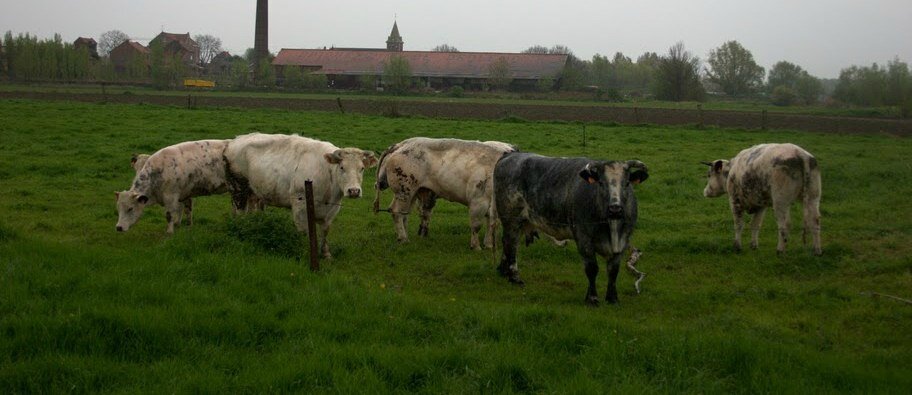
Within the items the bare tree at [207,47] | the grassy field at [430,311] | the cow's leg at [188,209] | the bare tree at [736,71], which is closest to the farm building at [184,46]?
the bare tree at [207,47]

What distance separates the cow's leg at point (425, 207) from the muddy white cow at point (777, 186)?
5.08 meters

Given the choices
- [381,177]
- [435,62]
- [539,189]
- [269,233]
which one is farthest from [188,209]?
[435,62]

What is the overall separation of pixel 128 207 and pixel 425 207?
489 centimetres

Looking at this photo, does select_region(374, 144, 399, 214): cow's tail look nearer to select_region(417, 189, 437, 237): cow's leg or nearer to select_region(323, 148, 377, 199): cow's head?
select_region(417, 189, 437, 237): cow's leg

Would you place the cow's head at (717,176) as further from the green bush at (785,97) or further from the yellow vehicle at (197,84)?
the yellow vehicle at (197,84)

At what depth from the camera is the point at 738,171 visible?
40.3 feet

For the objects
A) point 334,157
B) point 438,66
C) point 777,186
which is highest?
point 438,66

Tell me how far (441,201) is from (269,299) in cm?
940

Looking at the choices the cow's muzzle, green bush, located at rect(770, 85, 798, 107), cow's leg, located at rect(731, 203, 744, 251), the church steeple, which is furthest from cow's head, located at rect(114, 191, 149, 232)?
the church steeple

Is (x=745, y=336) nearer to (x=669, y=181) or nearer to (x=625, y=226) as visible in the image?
(x=625, y=226)

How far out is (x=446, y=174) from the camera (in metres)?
12.3

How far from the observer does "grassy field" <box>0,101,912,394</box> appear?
6.02 m

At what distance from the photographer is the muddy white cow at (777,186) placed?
1109 cm

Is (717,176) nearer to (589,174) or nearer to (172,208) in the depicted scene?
(589,174)
